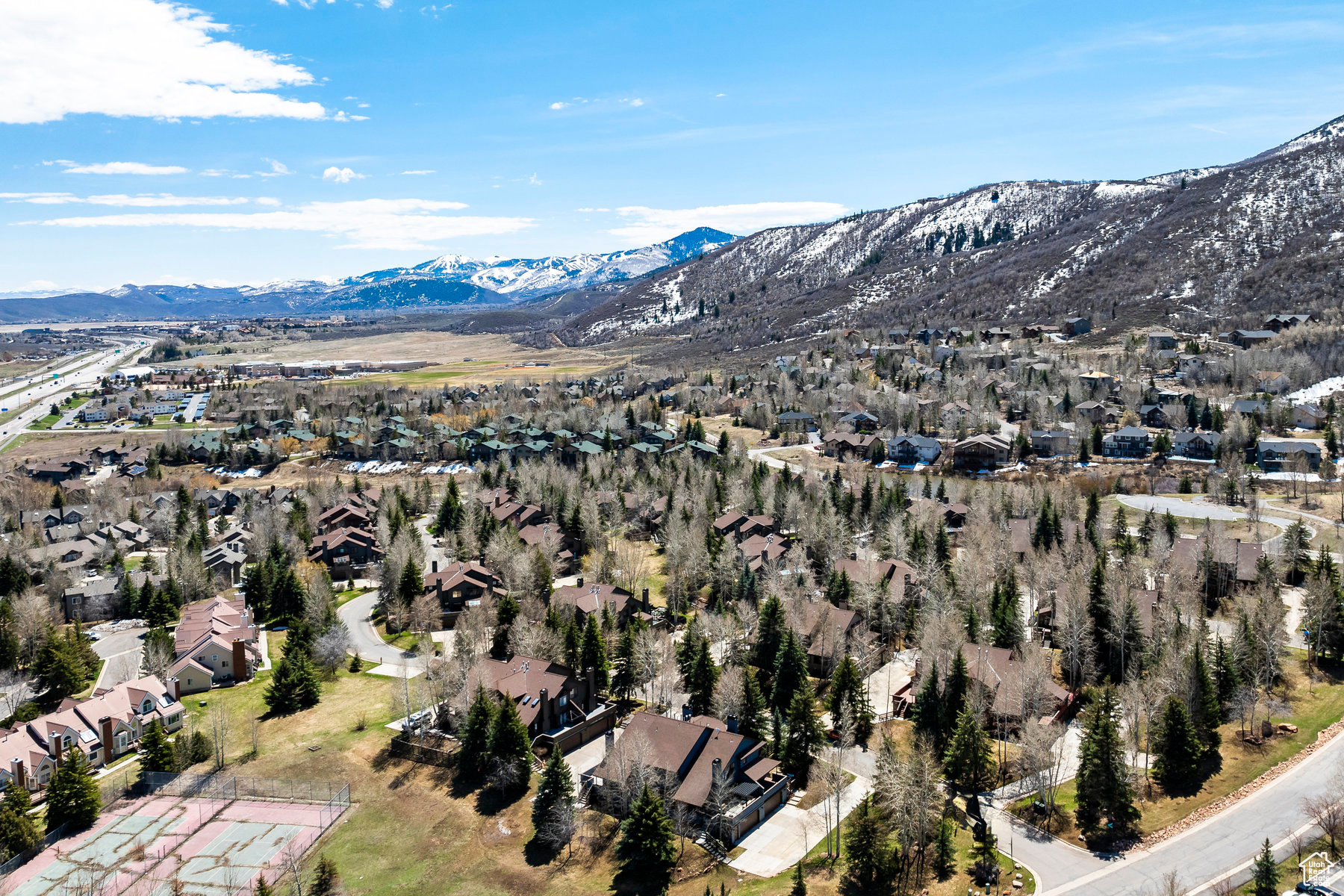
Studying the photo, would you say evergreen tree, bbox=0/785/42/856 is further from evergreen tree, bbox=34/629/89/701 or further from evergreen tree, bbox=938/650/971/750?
evergreen tree, bbox=938/650/971/750

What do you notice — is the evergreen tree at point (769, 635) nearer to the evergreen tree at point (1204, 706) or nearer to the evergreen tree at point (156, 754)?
the evergreen tree at point (1204, 706)

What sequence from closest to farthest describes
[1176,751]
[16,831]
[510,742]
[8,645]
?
[16,831] < [1176,751] < [510,742] < [8,645]

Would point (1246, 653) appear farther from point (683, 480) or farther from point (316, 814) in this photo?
point (683, 480)

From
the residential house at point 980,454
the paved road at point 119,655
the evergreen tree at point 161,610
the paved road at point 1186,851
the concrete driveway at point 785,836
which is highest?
the residential house at point 980,454

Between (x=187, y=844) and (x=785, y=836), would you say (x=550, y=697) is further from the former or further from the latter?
(x=187, y=844)

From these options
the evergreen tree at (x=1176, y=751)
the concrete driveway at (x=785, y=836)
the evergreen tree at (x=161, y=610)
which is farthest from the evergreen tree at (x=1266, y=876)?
the evergreen tree at (x=161, y=610)

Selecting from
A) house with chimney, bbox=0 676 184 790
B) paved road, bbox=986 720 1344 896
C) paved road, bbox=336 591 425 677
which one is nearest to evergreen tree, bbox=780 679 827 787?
paved road, bbox=986 720 1344 896

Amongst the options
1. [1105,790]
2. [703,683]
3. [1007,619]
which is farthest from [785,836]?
[1007,619]
